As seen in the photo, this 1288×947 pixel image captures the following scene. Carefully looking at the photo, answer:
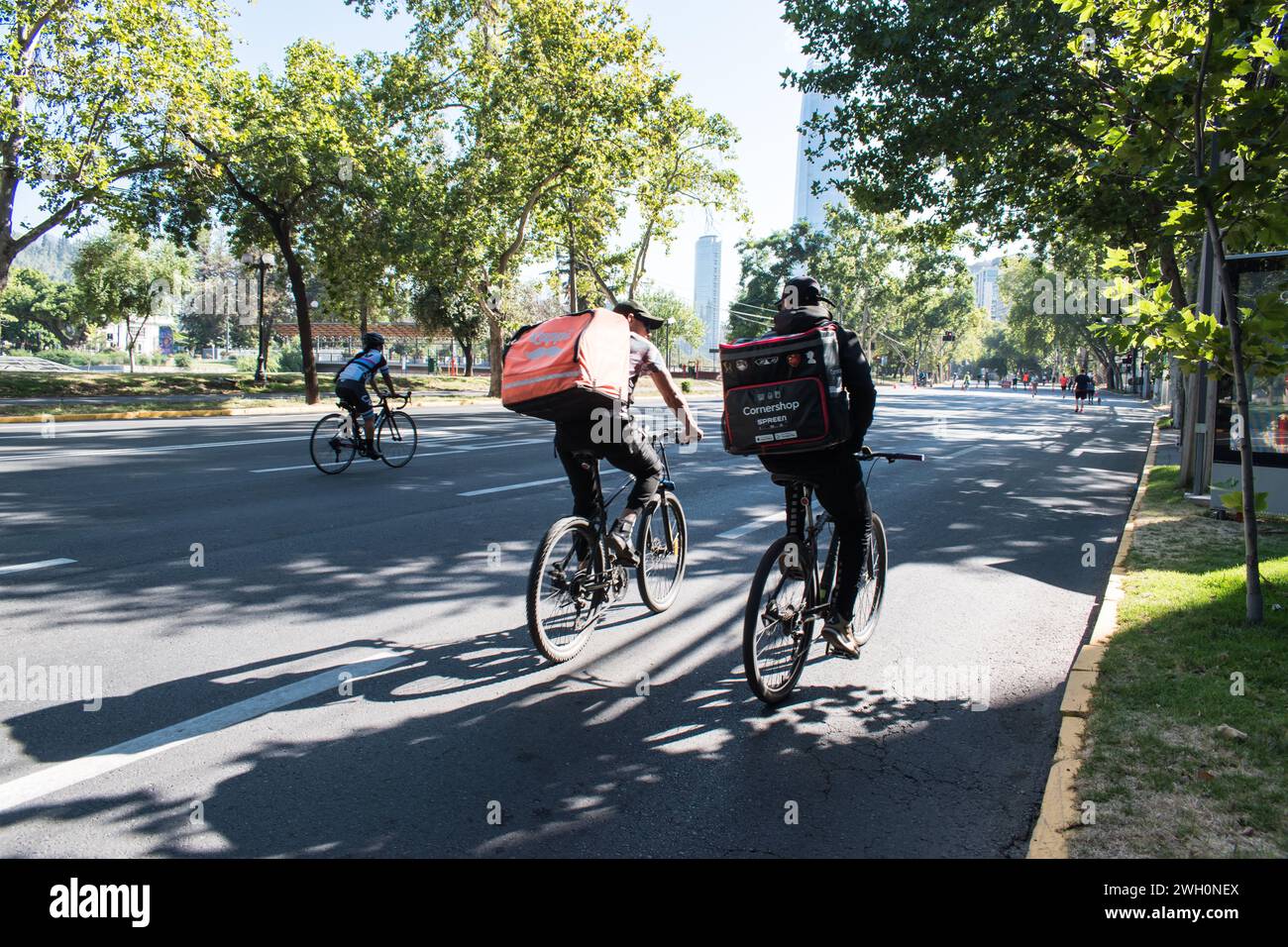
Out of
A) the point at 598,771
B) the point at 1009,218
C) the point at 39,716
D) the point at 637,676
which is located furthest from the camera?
the point at 1009,218

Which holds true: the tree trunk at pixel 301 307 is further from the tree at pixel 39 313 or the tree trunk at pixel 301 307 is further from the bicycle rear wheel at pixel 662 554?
the tree at pixel 39 313

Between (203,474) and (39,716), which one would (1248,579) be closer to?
(39,716)

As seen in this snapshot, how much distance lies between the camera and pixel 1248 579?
16.9 ft

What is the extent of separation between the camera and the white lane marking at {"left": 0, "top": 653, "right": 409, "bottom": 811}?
3.18 m

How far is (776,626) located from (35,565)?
210 inches

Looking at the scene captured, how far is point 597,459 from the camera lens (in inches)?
200

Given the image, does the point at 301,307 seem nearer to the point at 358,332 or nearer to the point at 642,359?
the point at 642,359

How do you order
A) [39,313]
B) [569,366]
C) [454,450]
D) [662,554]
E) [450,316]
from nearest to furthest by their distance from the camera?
[569,366] → [662,554] → [454,450] → [450,316] → [39,313]

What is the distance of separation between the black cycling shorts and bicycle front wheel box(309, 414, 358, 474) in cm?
18

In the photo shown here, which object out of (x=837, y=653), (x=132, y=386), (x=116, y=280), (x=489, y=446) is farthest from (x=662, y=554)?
(x=116, y=280)

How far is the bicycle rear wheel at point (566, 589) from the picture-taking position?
4512mm
